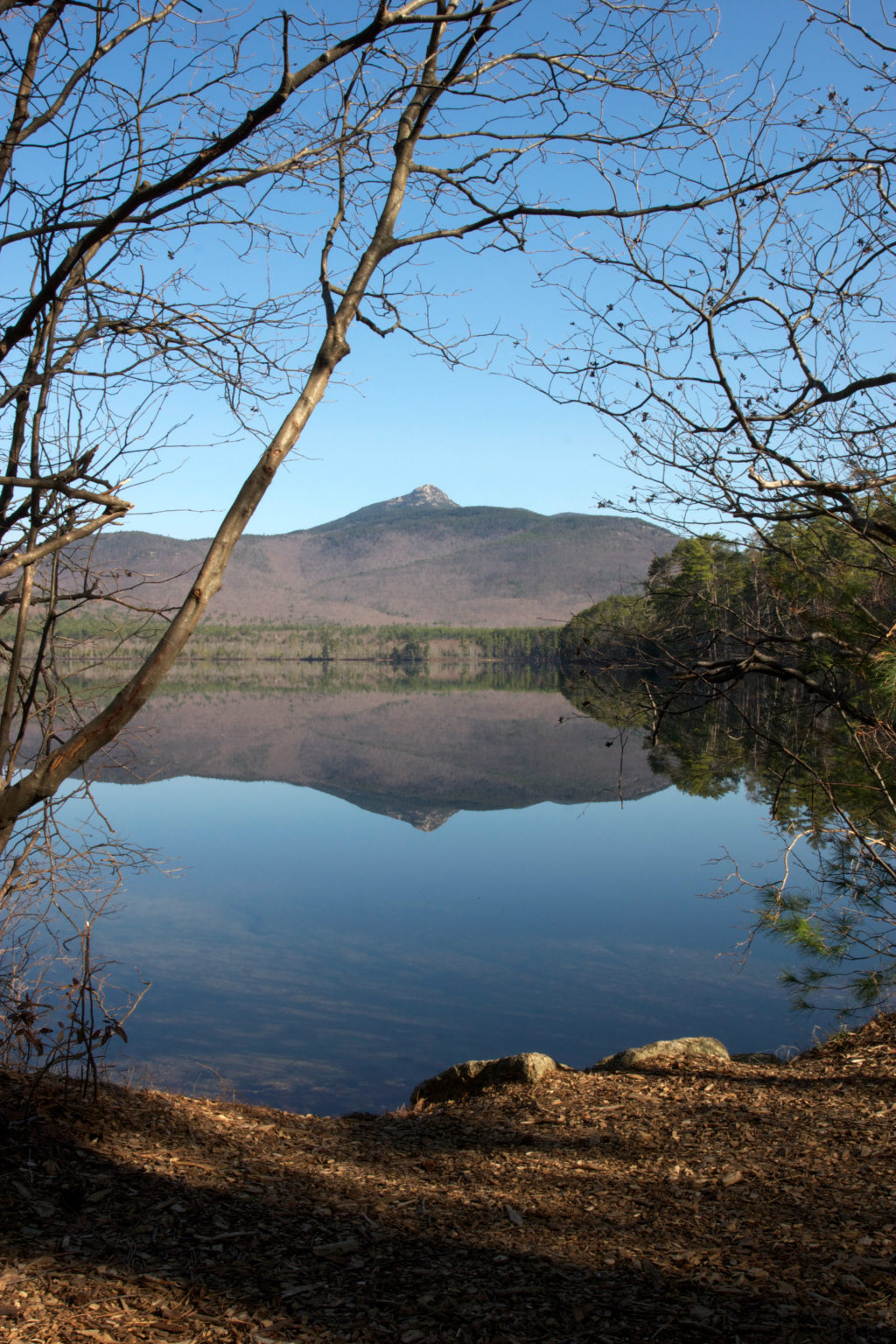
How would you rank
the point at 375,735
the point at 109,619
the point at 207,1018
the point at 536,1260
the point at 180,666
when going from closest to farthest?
the point at 536,1260 → the point at 109,619 → the point at 207,1018 → the point at 375,735 → the point at 180,666

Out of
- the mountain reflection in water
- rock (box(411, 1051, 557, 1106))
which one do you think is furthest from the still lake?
rock (box(411, 1051, 557, 1106))

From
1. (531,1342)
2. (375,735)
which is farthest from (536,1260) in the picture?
(375,735)

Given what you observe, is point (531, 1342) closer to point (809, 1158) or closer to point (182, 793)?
point (809, 1158)

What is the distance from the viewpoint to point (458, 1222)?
3211 mm

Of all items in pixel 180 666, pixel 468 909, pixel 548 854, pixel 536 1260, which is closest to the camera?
pixel 536 1260

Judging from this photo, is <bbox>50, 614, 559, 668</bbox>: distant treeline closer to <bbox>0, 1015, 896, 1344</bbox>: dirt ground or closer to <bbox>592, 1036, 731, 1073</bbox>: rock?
<bbox>592, 1036, 731, 1073</bbox>: rock

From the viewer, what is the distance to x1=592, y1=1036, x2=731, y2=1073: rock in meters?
5.52

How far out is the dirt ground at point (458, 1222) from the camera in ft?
8.08

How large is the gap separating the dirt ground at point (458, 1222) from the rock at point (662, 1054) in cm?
73

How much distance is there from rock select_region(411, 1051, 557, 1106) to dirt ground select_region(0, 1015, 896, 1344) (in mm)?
543

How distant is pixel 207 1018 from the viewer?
795 centimetres

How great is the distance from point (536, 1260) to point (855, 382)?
354cm

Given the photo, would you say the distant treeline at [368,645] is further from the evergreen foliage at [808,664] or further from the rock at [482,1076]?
the rock at [482,1076]

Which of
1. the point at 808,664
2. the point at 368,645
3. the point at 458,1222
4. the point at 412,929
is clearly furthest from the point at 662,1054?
the point at 368,645
